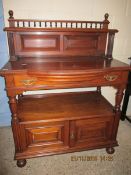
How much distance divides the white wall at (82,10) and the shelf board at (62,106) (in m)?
0.73

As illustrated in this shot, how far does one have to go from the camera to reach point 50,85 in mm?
1221

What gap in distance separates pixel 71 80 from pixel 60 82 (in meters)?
0.09

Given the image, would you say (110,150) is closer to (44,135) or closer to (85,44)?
(44,135)

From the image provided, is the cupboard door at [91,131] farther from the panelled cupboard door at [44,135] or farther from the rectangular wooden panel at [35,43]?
the rectangular wooden panel at [35,43]

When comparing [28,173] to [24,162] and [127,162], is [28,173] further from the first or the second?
[127,162]

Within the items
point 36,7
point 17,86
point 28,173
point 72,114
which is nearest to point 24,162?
point 28,173

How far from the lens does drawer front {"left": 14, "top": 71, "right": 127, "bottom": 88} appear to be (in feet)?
3.84

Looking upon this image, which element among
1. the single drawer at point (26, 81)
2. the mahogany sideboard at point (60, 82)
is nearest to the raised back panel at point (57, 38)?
the mahogany sideboard at point (60, 82)

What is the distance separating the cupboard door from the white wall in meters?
0.93

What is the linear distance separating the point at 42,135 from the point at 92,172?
22.9 inches

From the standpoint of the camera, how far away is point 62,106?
5.17 feet

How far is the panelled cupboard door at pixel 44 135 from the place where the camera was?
1363 millimetres
